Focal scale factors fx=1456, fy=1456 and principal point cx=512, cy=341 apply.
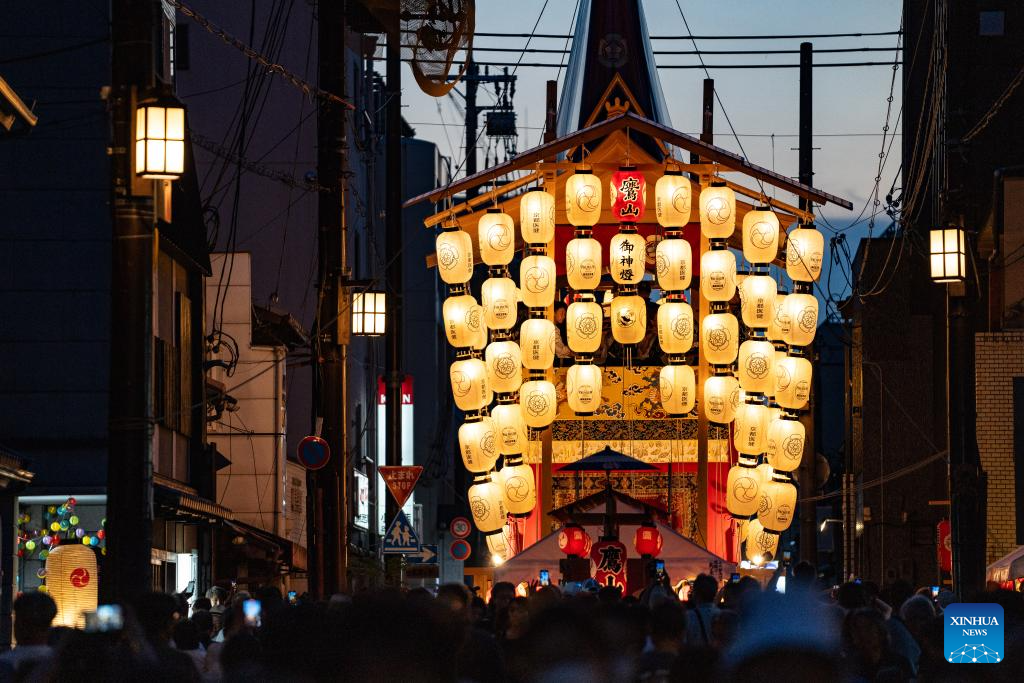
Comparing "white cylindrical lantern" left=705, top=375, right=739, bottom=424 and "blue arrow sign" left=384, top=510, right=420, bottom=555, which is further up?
"white cylindrical lantern" left=705, top=375, right=739, bottom=424

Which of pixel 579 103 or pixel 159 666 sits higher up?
pixel 579 103

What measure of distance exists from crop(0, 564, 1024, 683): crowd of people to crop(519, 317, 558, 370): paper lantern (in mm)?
16329

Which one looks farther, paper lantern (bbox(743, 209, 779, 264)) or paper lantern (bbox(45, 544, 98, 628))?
paper lantern (bbox(743, 209, 779, 264))

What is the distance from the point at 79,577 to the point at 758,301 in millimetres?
13004


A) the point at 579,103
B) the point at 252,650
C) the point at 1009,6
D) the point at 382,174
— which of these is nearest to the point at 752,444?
the point at 579,103

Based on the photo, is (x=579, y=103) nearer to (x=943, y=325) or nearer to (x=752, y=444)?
(x=752, y=444)

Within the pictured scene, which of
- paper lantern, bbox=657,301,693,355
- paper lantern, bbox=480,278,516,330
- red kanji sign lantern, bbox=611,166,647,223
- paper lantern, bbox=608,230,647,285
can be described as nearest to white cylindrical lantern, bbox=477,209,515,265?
paper lantern, bbox=480,278,516,330

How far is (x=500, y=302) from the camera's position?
24.4 metres

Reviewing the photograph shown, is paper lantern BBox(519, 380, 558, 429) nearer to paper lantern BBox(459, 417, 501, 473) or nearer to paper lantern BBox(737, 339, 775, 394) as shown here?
paper lantern BBox(459, 417, 501, 473)

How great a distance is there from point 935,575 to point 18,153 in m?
25.0

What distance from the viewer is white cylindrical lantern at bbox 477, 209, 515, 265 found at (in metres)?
24.4

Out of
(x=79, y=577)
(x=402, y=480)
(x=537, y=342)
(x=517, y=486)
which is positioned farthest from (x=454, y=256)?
(x=79, y=577)

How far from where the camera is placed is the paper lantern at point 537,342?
80.7 feet

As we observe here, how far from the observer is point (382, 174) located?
4603cm
